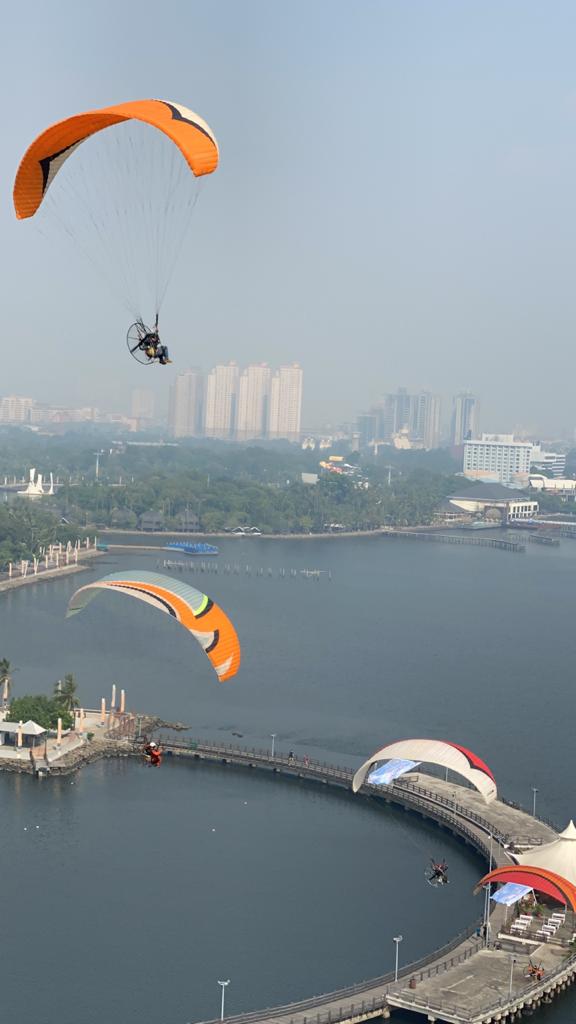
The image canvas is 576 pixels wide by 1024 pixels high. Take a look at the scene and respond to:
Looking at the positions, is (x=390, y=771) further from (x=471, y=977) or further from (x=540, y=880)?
(x=471, y=977)

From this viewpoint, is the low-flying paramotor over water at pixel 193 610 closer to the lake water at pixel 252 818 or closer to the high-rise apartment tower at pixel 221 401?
the lake water at pixel 252 818

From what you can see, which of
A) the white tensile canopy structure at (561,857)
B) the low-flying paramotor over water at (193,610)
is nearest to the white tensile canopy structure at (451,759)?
the white tensile canopy structure at (561,857)

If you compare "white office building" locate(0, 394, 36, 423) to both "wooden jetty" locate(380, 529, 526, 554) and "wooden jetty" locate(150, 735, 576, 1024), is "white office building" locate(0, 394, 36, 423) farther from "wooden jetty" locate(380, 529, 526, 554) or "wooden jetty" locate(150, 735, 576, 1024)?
"wooden jetty" locate(150, 735, 576, 1024)

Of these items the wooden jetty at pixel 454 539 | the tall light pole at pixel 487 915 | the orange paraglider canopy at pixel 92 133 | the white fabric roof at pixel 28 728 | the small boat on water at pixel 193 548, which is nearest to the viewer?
the orange paraglider canopy at pixel 92 133

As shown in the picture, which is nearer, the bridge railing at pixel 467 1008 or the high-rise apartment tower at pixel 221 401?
the bridge railing at pixel 467 1008

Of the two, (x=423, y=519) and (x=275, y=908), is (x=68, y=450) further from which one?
(x=275, y=908)
